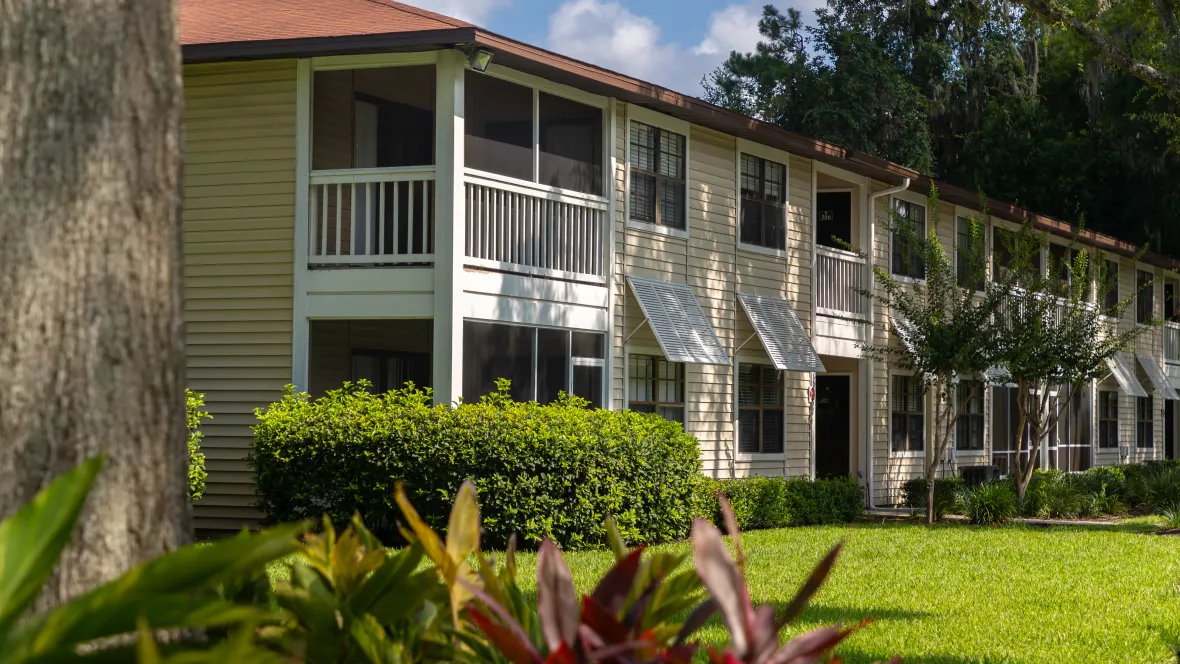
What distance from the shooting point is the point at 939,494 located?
24234 mm

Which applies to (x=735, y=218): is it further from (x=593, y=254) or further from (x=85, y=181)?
(x=85, y=181)

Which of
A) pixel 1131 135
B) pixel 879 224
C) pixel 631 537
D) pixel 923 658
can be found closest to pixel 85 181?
pixel 923 658

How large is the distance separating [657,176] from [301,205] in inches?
214

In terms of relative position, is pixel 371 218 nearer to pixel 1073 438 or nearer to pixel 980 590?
pixel 980 590

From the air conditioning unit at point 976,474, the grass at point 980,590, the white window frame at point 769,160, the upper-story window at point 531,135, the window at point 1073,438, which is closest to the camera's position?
the grass at point 980,590

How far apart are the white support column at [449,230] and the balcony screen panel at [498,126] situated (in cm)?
45

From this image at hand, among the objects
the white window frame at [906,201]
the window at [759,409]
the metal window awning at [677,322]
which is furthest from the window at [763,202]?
the white window frame at [906,201]

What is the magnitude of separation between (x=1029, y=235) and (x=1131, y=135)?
54.9ft

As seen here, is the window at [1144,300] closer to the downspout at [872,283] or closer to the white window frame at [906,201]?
the white window frame at [906,201]

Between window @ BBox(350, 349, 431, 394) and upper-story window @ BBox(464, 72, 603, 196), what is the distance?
11.7ft

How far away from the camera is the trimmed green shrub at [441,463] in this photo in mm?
14578

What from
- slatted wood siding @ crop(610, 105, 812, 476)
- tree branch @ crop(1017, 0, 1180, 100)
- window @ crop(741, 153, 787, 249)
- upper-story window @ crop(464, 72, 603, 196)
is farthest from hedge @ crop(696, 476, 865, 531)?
tree branch @ crop(1017, 0, 1180, 100)

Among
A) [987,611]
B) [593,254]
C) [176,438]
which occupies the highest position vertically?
[593,254]

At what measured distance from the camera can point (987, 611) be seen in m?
11.1
